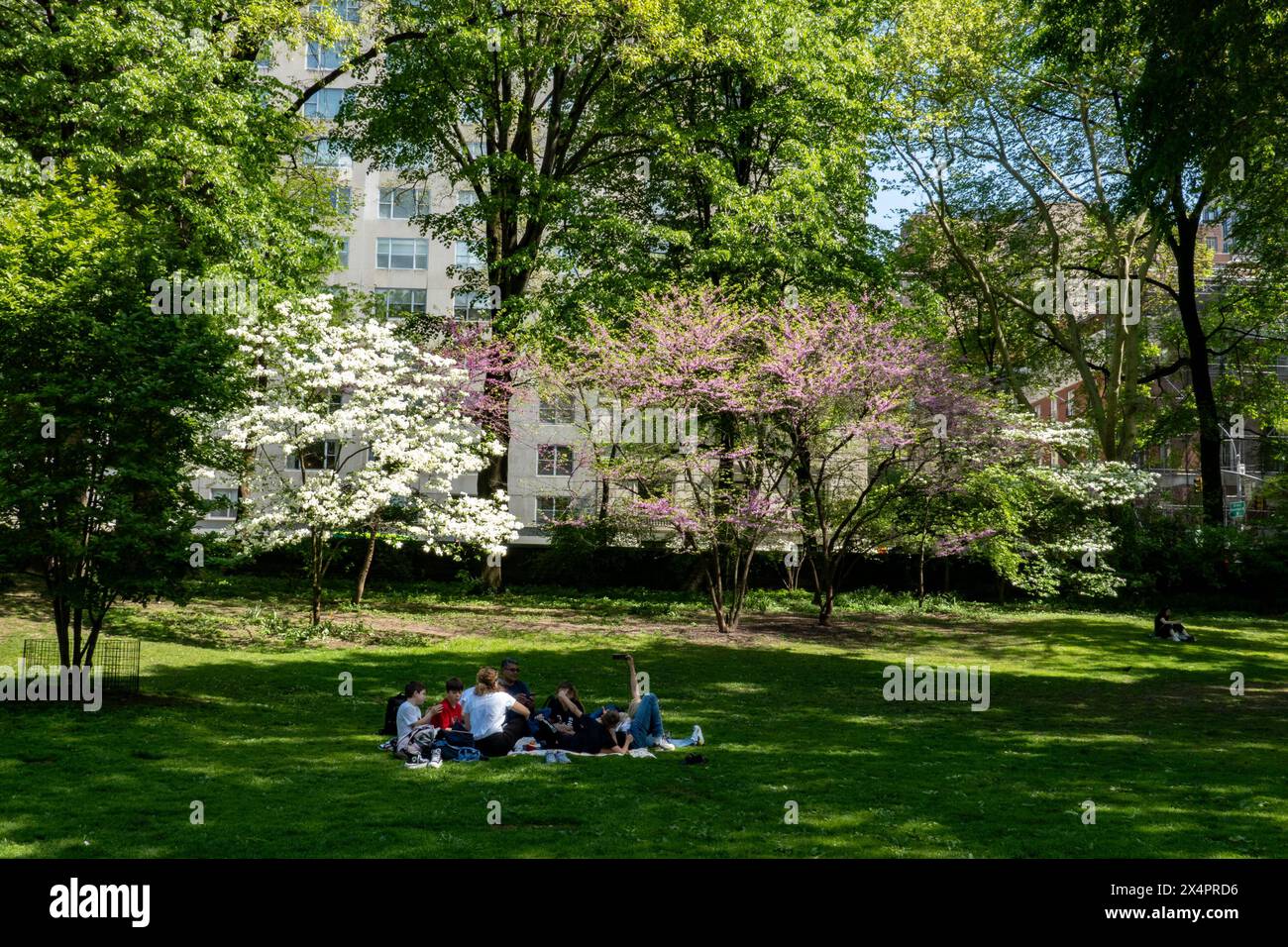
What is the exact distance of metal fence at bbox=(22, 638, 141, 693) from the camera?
652 inches

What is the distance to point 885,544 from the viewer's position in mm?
32844

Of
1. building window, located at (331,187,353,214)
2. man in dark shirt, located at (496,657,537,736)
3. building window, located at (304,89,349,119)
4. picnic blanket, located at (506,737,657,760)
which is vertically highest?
building window, located at (304,89,349,119)

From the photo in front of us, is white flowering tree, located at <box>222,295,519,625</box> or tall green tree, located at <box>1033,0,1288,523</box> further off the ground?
tall green tree, located at <box>1033,0,1288,523</box>

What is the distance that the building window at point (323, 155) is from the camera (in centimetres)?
3347

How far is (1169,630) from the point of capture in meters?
26.6

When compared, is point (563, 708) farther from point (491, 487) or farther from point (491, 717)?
point (491, 487)

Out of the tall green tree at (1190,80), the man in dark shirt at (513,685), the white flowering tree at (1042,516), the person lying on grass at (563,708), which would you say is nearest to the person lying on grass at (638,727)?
the person lying on grass at (563,708)

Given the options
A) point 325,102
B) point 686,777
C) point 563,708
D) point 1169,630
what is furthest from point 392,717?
point 325,102

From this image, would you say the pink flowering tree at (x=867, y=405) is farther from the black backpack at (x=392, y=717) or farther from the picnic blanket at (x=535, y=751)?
the black backpack at (x=392, y=717)

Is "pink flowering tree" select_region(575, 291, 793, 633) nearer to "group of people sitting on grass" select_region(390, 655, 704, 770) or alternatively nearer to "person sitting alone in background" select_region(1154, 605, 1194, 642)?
"person sitting alone in background" select_region(1154, 605, 1194, 642)

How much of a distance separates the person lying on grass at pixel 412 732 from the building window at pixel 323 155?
70.9 feet

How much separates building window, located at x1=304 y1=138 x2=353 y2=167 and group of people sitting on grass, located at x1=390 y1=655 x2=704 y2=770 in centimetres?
2158

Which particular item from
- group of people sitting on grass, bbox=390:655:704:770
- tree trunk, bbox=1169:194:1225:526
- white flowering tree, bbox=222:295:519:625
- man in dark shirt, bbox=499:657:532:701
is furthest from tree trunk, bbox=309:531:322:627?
tree trunk, bbox=1169:194:1225:526

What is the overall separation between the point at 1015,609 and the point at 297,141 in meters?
26.1
